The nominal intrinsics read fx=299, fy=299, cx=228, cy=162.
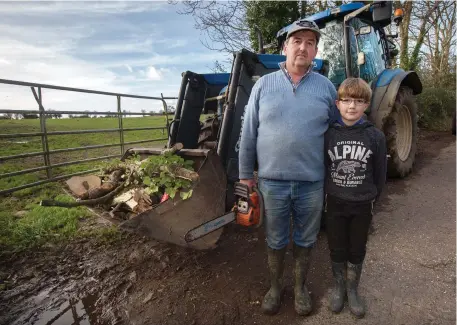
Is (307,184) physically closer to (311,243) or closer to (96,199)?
(311,243)

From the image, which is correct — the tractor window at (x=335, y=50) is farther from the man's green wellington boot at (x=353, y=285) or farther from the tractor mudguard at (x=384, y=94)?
the man's green wellington boot at (x=353, y=285)

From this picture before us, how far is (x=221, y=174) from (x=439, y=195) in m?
3.56

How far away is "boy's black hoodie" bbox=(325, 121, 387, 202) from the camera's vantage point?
206 cm

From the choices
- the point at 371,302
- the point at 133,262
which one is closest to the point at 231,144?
the point at 133,262

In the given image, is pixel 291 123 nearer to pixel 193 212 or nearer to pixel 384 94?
pixel 193 212

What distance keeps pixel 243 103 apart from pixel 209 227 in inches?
51.9

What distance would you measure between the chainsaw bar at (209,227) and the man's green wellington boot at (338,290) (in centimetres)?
86

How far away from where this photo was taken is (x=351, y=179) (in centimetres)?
210

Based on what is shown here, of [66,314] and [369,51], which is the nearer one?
[66,314]

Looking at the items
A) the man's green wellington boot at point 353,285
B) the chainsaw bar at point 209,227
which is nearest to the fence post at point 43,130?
the chainsaw bar at point 209,227

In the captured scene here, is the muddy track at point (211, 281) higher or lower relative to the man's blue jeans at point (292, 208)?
lower

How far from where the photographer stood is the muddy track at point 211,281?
2.10 meters

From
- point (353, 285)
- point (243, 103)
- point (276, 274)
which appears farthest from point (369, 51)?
point (276, 274)

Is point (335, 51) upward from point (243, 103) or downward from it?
upward
